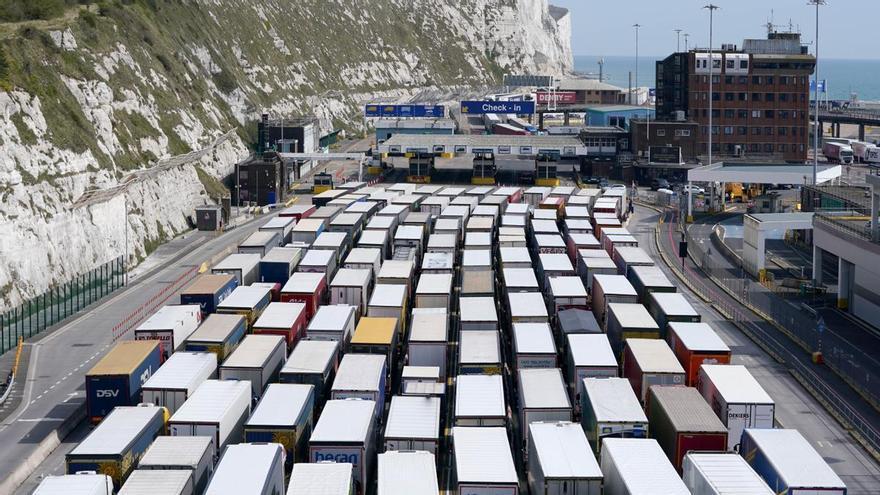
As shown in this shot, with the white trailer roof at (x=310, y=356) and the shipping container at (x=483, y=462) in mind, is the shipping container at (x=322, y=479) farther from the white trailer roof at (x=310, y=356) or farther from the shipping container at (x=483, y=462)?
the white trailer roof at (x=310, y=356)

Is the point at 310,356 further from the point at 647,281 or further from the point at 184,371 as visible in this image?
the point at 647,281

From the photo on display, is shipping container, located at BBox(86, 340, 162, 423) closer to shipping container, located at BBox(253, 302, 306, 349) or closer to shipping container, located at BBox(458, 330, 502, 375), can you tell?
shipping container, located at BBox(253, 302, 306, 349)

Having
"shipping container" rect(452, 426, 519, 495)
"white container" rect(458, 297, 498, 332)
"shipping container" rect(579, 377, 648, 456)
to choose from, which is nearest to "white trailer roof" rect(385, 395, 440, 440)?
"shipping container" rect(452, 426, 519, 495)

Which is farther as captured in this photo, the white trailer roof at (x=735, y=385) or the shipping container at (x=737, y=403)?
the white trailer roof at (x=735, y=385)

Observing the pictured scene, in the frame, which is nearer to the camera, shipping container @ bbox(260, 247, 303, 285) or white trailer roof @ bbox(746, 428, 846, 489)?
white trailer roof @ bbox(746, 428, 846, 489)

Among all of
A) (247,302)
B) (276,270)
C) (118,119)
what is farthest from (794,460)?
(118,119)

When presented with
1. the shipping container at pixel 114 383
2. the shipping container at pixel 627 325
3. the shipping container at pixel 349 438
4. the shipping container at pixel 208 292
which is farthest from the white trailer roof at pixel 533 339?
the shipping container at pixel 208 292
